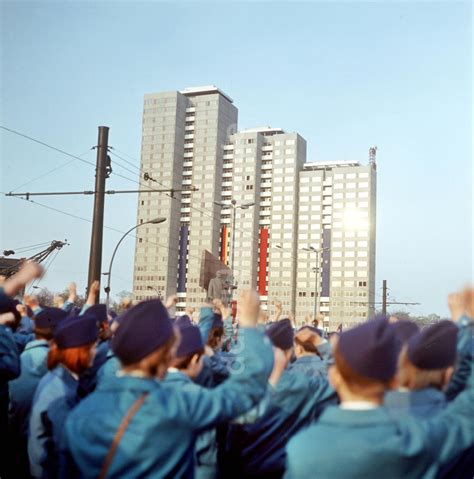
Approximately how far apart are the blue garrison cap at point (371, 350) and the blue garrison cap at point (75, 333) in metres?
2.29

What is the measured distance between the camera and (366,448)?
98.2 inches

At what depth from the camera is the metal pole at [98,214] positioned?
1395 cm

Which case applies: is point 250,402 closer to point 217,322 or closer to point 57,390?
point 57,390

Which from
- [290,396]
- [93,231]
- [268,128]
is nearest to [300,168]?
[268,128]

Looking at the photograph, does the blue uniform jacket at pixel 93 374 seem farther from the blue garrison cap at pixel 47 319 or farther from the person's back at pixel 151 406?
the person's back at pixel 151 406

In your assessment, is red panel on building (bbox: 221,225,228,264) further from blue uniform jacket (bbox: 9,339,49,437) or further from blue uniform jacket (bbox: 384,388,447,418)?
blue uniform jacket (bbox: 384,388,447,418)

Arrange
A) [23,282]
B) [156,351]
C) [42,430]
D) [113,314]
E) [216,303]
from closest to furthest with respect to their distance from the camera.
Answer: [156,351]
[23,282]
[42,430]
[216,303]
[113,314]

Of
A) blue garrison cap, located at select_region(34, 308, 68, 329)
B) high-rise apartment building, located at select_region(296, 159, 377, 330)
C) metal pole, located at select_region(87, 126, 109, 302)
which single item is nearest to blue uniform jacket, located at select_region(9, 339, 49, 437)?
blue garrison cap, located at select_region(34, 308, 68, 329)

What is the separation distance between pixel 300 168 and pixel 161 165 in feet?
99.6

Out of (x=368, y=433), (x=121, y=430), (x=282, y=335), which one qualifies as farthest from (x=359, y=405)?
(x=282, y=335)

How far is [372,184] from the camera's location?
137500 millimetres

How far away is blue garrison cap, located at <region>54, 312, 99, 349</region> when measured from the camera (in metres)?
4.42

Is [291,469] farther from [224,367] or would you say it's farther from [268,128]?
[268,128]

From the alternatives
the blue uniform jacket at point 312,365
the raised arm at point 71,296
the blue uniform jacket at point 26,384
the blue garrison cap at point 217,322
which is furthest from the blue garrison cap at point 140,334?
the raised arm at point 71,296
